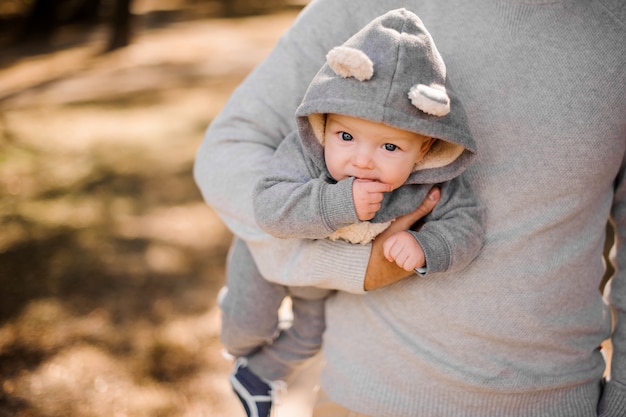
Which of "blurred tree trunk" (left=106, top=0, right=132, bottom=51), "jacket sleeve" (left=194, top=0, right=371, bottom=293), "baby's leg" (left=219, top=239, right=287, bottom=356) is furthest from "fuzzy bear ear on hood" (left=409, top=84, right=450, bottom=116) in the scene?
"blurred tree trunk" (left=106, top=0, right=132, bottom=51)

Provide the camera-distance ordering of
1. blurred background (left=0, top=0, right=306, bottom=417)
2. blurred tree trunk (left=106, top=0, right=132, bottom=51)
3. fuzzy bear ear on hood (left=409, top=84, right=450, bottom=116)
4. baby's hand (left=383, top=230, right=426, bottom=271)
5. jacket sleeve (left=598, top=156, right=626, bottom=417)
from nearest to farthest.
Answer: fuzzy bear ear on hood (left=409, top=84, right=450, bottom=116) → baby's hand (left=383, top=230, right=426, bottom=271) → jacket sleeve (left=598, top=156, right=626, bottom=417) → blurred background (left=0, top=0, right=306, bottom=417) → blurred tree trunk (left=106, top=0, right=132, bottom=51)

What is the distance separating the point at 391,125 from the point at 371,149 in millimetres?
92

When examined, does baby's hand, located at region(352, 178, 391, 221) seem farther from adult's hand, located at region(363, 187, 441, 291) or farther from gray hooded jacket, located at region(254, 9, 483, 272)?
adult's hand, located at region(363, 187, 441, 291)

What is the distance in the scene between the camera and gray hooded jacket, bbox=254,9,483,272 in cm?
142

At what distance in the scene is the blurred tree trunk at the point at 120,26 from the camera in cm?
817

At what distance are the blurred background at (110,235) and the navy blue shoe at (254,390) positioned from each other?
31.4 inches

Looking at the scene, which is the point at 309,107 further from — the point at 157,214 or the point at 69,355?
the point at 157,214

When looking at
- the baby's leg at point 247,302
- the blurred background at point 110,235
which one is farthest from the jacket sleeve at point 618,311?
the blurred background at point 110,235

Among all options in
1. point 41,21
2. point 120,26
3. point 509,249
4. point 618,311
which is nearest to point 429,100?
point 509,249

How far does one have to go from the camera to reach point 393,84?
1.42 m

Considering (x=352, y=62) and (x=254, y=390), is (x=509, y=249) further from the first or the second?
(x=254, y=390)

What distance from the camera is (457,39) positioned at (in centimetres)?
168

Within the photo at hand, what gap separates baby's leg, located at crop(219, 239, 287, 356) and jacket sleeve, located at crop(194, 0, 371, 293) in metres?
0.13

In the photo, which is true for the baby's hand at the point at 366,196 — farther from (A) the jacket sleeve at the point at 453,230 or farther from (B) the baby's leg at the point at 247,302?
(B) the baby's leg at the point at 247,302
